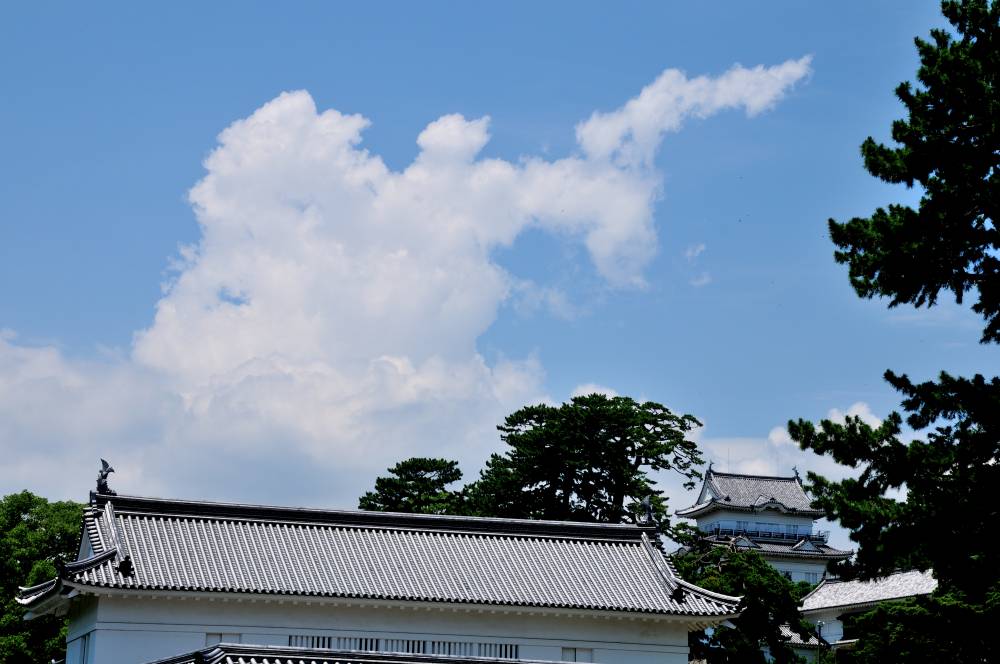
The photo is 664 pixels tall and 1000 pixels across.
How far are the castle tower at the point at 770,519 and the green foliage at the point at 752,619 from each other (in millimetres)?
52961

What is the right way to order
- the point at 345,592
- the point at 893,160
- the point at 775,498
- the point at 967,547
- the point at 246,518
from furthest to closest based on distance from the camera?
the point at 775,498, the point at 246,518, the point at 345,592, the point at 893,160, the point at 967,547

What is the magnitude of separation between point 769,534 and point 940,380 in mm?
83387

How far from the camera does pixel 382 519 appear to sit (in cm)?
3500

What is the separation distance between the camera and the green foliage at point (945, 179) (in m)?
23.6

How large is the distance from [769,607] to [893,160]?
26705mm

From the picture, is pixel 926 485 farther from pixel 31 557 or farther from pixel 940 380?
pixel 31 557

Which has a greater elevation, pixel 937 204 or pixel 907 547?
pixel 937 204

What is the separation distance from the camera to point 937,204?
23.9m

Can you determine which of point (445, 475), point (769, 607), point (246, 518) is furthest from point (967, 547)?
point (445, 475)

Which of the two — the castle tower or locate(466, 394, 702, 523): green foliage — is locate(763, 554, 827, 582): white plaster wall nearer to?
the castle tower

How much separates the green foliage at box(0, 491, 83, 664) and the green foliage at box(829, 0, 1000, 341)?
35666 mm

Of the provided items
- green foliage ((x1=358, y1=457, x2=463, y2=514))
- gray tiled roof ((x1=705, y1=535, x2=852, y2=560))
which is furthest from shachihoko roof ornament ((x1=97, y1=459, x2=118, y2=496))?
gray tiled roof ((x1=705, y1=535, x2=852, y2=560))

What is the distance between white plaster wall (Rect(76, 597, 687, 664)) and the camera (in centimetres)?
2948

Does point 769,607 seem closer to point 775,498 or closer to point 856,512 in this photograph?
point 856,512
